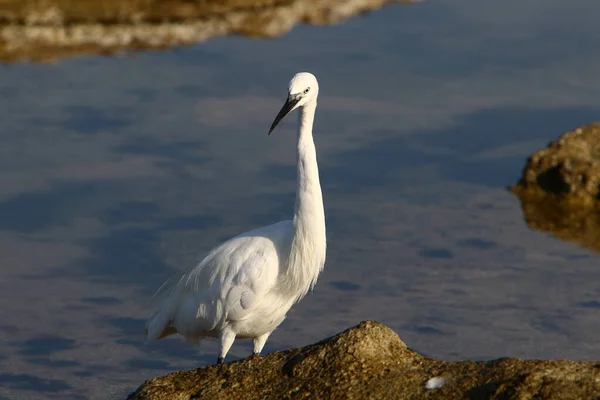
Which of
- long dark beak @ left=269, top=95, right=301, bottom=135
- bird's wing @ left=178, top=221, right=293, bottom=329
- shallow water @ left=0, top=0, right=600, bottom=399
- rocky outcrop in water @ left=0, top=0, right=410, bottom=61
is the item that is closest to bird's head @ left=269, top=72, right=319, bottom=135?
long dark beak @ left=269, top=95, right=301, bottom=135

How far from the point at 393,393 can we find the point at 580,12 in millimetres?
12839

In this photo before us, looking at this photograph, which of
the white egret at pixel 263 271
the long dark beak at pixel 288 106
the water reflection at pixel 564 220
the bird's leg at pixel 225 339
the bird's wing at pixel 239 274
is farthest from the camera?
the water reflection at pixel 564 220

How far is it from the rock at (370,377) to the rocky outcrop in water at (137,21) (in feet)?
33.8

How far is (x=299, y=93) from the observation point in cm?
648

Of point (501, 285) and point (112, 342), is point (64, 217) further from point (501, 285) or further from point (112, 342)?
point (501, 285)

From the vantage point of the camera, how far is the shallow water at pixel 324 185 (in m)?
8.23

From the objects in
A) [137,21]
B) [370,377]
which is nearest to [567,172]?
[370,377]

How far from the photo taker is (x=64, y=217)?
1026cm

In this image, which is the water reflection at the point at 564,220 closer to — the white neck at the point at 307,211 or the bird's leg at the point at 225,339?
the white neck at the point at 307,211

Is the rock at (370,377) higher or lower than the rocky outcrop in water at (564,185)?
higher

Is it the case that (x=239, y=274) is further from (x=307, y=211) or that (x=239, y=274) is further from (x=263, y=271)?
(x=307, y=211)

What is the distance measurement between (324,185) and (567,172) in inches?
93.5

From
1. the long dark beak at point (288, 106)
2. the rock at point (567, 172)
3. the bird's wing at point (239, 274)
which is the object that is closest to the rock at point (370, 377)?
the bird's wing at point (239, 274)

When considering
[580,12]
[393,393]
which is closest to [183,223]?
[393,393]
